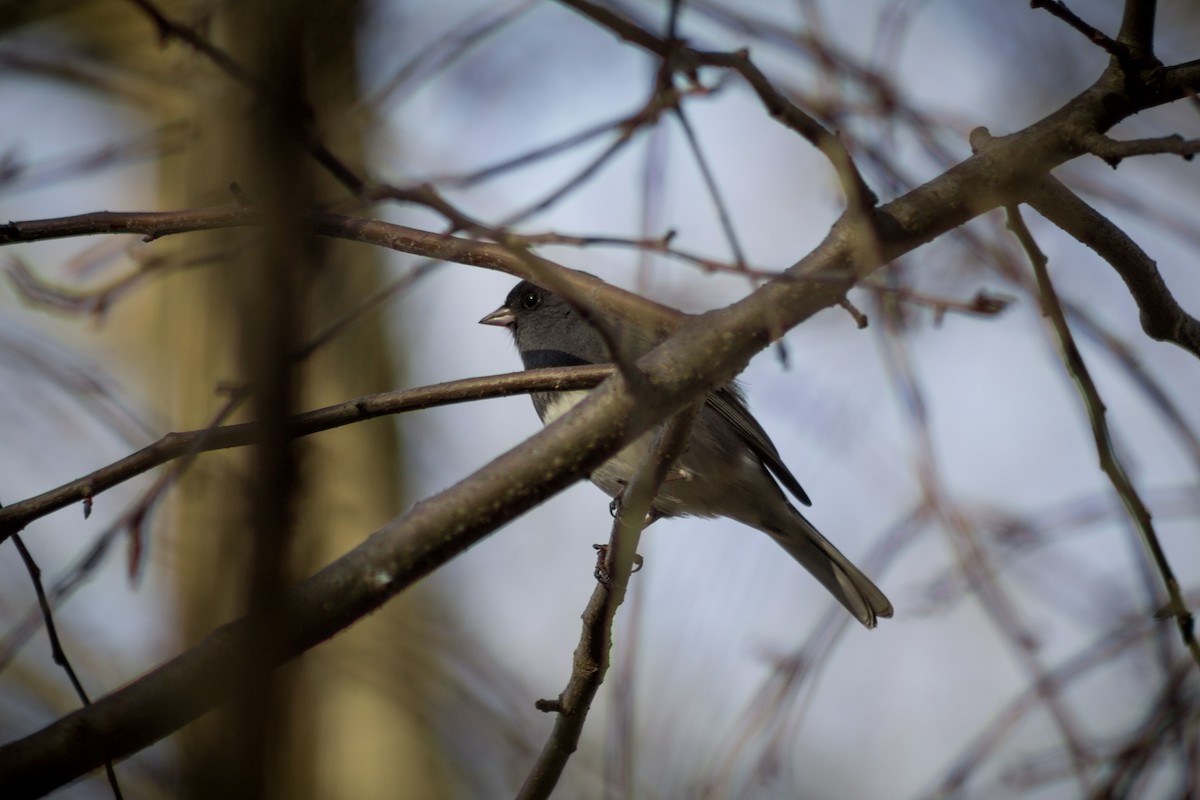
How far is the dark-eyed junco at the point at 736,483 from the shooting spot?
12.5ft

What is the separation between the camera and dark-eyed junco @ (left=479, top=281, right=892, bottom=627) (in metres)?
3.81

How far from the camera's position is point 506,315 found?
4855mm

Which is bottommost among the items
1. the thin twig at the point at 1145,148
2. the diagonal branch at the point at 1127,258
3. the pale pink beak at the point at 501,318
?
the thin twig at the point at 1145,148

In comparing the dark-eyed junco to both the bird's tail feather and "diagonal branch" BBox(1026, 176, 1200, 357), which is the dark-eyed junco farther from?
"diagonal branch" BBox(1026, 176, 1200, 357)

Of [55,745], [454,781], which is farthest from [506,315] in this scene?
[55,745]

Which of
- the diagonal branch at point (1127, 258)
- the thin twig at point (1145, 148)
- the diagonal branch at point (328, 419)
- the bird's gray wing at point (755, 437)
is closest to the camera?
the thin twig at point (1145, 148)

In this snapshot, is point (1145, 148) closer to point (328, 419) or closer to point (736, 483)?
point (328, 419)

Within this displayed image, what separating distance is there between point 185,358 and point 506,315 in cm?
192

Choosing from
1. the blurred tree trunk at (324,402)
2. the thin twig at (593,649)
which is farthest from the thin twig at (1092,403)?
the blurred tree trunk at (324,402)

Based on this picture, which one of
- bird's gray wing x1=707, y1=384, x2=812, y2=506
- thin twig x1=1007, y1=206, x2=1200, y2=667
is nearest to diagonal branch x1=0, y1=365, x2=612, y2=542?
thin twig x1=1007, y1=206, x2=1200, y2=667

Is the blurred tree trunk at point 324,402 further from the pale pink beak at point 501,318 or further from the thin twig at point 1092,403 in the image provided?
the thin twig at point 1092,403

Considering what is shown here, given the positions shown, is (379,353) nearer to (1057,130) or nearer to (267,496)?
(1057,130)

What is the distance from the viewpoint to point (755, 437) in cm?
403

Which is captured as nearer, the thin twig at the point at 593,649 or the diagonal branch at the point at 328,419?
the diagonal branch at the point at 328,419
